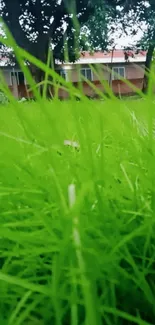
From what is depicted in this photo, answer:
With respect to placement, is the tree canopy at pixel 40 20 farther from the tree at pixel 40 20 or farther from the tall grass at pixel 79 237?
the tall grass at pixel 79 237

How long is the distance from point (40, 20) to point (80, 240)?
626 inches

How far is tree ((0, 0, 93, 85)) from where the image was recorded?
1477cm

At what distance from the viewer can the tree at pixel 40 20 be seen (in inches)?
582

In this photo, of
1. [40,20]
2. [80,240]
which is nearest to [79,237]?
[80,240]

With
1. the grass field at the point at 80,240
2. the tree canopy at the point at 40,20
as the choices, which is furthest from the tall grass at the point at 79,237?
the tree canopy at the point at 40,20

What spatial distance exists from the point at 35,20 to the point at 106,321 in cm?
1600

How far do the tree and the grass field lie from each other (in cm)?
1435

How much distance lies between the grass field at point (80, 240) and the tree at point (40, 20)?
47.1 ft

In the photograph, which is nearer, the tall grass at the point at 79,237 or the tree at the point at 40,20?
the tall grass at the point at 79,237

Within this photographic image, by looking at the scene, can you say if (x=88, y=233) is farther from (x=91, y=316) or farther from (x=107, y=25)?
(x=107, y=25)

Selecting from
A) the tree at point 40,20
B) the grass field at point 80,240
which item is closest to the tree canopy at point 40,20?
the tree at point 40,20

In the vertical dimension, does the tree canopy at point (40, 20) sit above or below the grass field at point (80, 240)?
below

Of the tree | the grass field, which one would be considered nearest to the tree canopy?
the tree

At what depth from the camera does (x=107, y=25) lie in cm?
1541
